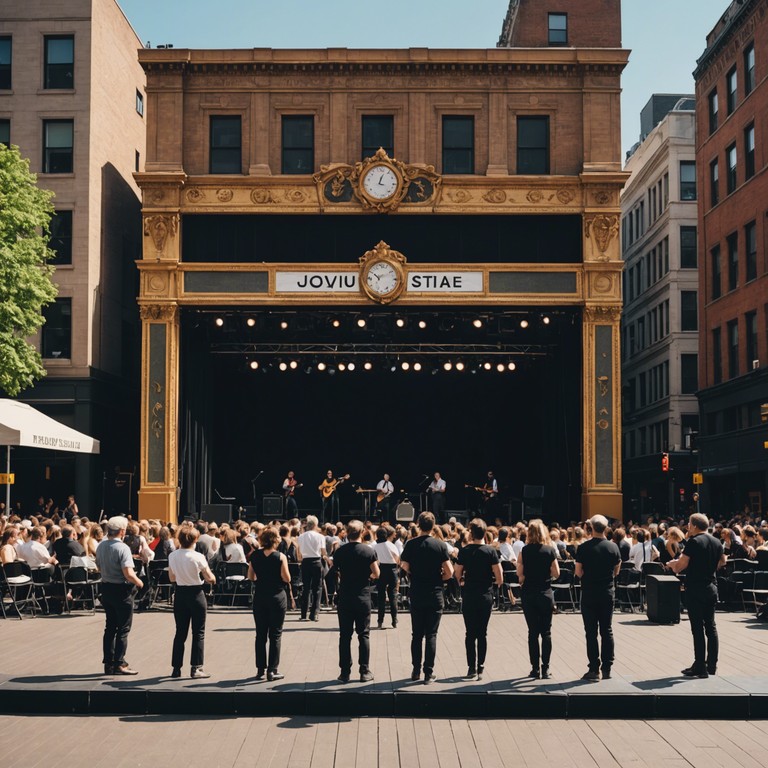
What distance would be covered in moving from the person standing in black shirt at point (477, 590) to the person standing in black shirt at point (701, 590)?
7.50 ft

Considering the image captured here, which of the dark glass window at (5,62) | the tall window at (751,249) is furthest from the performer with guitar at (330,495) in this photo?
the dark glass window at (5,62)

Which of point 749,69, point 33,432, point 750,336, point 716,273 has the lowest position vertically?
point 33,432

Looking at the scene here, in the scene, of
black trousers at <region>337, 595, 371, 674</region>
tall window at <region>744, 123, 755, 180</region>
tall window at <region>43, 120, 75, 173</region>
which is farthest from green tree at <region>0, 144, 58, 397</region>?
tall window at <region>744, 123, 755, 180</region>

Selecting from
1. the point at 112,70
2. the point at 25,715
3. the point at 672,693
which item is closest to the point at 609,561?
the point at 672,693

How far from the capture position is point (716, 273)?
144 ft

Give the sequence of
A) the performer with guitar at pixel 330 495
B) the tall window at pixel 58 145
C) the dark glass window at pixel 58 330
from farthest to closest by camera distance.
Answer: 1. the tall window at pixel 58 145
2. the performer with guitar at pixel 330 495
3. the dark glass window at pixel 58 330

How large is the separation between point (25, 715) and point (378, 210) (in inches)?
962

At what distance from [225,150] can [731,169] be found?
19447 millimetres

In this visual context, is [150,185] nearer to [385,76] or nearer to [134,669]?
[385,76]

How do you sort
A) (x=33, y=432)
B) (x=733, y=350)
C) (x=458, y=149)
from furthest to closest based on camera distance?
1. (x=733, y=350)
2. (x=458, y=149)
3. (x=33, y=432)

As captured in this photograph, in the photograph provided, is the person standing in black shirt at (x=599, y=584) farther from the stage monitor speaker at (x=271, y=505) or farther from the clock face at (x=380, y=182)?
the stage monitor speaker at (x=271, y=505)

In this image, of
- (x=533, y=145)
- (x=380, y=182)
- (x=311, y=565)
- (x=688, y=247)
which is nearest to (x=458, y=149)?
(x=533, y=145)

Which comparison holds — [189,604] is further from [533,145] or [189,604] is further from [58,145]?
[58,145]

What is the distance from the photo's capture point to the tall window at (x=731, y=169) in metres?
41.8
